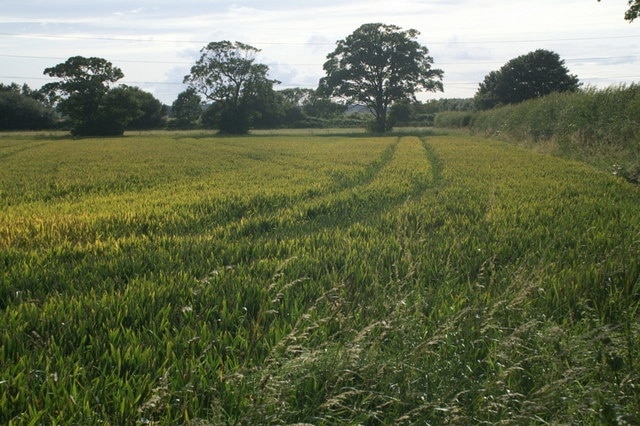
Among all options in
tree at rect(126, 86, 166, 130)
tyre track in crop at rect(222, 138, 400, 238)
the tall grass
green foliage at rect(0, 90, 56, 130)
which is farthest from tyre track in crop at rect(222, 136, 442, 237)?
tree at rect(126, 86, 166, 130)

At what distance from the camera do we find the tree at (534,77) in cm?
6475

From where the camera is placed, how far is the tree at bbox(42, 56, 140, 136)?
191 ft

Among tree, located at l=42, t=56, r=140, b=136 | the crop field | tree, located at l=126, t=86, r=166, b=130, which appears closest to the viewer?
the crop field

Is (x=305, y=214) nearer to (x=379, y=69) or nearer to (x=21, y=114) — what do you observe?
(x=379, y=69)

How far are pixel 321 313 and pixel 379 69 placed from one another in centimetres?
5981

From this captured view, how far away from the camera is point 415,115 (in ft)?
290

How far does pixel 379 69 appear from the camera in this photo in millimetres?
60469

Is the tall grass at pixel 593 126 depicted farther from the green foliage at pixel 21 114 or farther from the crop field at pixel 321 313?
the green foliage at pixel 21 114

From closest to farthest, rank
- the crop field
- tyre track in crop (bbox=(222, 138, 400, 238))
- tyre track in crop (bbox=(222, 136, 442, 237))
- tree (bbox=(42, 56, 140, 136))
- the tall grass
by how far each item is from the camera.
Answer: the crop field < tyre track in crop (bbox=(222, 138, 400, 238)) < tyre track in crop (bbox=(222, 136, 442, 237)) < the tall grass < tree (bbox=(42, 56, 140, 136))

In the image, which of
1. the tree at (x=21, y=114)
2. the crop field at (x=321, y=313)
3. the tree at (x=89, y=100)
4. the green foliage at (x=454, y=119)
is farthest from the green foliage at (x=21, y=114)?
the crop field at (x=321, y=313)

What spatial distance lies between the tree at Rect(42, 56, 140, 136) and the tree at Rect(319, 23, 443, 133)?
2389 cm

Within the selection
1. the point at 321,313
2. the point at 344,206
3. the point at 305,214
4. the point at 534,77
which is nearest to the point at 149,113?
the point at 534,77

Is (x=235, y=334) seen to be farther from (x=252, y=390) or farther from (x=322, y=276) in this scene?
(x=322, y=276)

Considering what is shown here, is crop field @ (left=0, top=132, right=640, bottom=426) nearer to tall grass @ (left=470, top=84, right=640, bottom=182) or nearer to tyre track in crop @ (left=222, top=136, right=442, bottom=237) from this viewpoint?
tyre track in crop @ (left=222, top=136, right=442, bottom=237)
